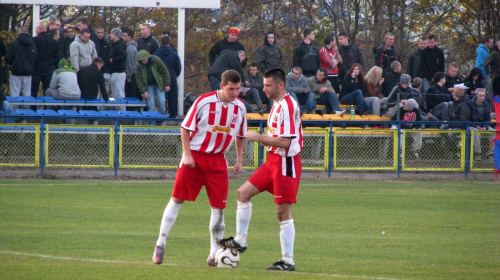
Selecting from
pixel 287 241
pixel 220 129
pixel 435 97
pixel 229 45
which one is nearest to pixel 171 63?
pixel 229 45

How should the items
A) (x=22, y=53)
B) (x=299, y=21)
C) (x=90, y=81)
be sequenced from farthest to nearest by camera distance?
(x=299, y=21)
(x=90, y=81)
(x=22, y=53)

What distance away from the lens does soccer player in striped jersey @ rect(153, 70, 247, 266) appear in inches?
306

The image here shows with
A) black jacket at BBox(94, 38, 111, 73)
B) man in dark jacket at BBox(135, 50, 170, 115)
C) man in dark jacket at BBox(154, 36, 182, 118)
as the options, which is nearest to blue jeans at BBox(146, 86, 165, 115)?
man in dark jacket at BBox(135, 50, 170, 115)

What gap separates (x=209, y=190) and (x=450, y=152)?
12.5 m

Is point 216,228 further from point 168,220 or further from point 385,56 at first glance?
point 385,56

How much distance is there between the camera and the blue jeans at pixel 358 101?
20519 millimetres

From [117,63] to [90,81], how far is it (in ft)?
3.10

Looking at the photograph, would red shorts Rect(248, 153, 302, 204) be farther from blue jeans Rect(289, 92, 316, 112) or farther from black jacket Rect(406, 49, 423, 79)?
black jacket Rect(406, 49, 423, 79)

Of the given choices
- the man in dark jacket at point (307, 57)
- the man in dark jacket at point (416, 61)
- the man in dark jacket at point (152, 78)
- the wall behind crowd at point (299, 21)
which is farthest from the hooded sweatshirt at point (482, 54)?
the man in dark jacket at point (152, 78)

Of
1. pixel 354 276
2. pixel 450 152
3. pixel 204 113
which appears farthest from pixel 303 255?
pixel 450 152

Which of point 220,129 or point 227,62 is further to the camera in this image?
point 227,62

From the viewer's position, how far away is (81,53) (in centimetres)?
1967

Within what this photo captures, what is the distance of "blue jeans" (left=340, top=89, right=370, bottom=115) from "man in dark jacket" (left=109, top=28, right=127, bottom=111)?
6205mm

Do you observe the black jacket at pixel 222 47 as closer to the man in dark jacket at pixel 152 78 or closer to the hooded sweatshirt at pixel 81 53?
the man in dark jacket at pixel 152 78
